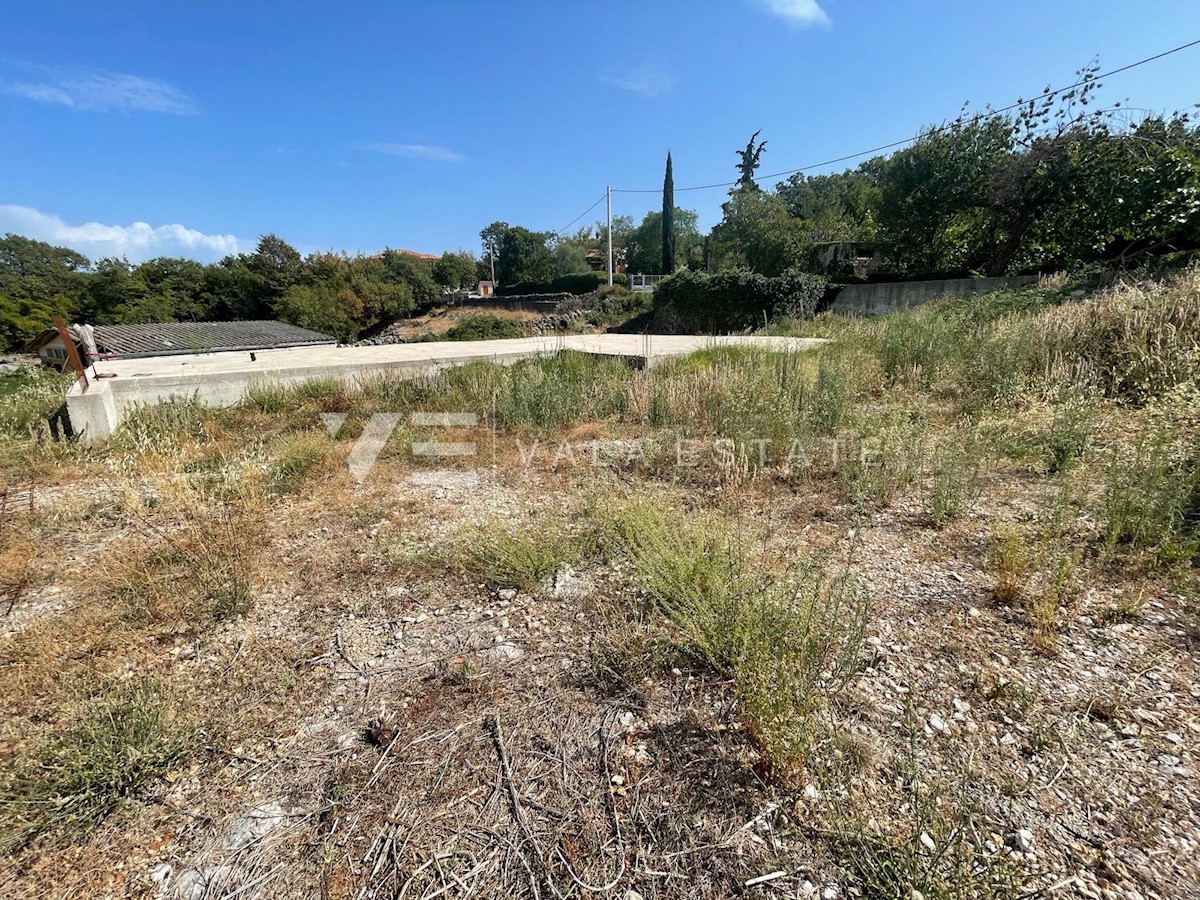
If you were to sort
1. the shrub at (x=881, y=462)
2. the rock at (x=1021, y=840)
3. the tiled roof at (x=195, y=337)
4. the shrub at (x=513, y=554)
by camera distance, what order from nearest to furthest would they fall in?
the rock at (x=1021, y=840) → the shrub at (x=513, y=554) → the shrub at (x=881, y=462) → the tiled roof at (x=195, y=337)

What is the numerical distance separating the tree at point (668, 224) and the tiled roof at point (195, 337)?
21.0m

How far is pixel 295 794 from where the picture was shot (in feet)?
4.31

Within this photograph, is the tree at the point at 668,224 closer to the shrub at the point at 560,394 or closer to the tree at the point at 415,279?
the tree at the point at 415,279

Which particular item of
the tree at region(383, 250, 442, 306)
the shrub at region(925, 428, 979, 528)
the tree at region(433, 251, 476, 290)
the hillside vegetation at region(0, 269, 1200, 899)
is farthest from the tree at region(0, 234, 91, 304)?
the shrub at region(925, 428, 979, 528)

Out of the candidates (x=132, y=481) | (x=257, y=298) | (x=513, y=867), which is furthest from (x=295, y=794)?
(x=257, y=298)

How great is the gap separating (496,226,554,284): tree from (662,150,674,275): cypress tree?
1555 centimetres

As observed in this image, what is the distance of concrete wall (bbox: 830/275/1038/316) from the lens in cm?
1163

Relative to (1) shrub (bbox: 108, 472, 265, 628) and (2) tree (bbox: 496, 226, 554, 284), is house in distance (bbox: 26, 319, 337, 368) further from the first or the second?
(2) tree (bbox: 496, 226, 554, 284)

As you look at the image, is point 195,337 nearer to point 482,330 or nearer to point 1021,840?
point 482,330

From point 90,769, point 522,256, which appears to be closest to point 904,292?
point 90,769

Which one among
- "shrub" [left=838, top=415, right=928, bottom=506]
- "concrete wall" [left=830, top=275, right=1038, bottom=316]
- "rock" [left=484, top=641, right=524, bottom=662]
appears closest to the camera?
"rock" [left=484, top=641, right=524, bottom=662]

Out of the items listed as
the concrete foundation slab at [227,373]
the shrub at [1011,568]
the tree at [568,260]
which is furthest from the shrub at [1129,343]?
the tree at [568,260]

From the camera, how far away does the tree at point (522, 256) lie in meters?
46.6

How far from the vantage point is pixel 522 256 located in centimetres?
4794
